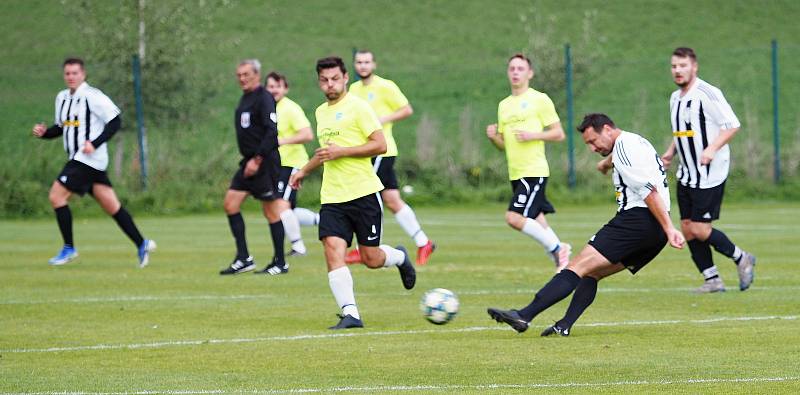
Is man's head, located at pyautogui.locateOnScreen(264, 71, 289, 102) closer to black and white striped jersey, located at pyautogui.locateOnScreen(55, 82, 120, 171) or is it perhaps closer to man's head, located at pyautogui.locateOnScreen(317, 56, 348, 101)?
black and white striped jersey, located at pyautogui.locateOnScreen(55, 82, 120, 171)

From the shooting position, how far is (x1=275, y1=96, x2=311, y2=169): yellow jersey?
15.9 metres

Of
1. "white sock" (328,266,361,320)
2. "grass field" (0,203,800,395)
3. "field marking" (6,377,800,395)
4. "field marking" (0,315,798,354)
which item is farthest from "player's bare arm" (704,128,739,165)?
"field marking" (6,377,800,395)

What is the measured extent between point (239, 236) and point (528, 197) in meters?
3.04

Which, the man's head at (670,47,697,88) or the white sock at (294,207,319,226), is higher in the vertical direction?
the man's head at (670,47,697,88)

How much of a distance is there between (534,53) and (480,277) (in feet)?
52.5

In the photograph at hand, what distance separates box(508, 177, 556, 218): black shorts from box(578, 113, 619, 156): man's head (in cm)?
466

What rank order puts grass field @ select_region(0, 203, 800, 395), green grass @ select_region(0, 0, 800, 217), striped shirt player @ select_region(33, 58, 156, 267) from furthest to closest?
green grass @ select_region(0, 0, 800, 217)
striped shirt player @ select_region(33, 58, 156, 267)
grass field @ select_region(0, 203, 800, 395)

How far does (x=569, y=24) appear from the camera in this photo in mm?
56812

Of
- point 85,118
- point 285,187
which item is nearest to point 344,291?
point 285,187

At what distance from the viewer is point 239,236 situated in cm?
1466

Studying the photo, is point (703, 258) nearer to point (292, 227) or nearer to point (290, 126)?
point (292, 227)

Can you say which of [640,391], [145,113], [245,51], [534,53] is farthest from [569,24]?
[640,391]

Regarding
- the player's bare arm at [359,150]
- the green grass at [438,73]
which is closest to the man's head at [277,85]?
the player's bare arm at [359,150]

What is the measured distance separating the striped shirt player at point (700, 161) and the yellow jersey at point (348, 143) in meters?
2.80
